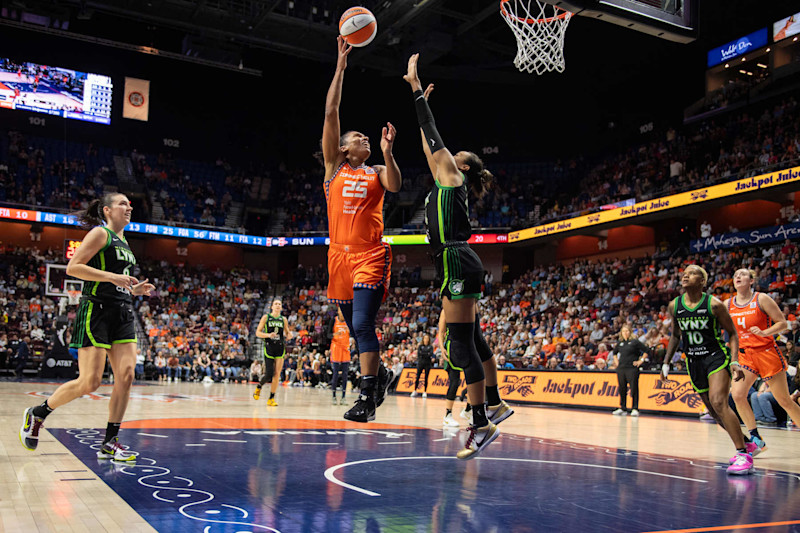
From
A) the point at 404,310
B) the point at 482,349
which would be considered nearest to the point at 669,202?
the point at 404,310

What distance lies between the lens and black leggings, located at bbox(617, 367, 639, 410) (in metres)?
14.3

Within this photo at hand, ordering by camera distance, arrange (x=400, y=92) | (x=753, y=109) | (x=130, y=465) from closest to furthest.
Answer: (x=130, y=465)
(x=753, y=109)
(x=400, y=92)

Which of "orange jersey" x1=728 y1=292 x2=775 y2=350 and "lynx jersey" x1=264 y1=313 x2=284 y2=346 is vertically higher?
"orange jersey" x1=728 y1=292 x2=775 y2=350

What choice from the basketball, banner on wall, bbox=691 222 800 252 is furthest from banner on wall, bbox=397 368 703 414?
the basketball

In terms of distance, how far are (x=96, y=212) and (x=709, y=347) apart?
5.62 metres

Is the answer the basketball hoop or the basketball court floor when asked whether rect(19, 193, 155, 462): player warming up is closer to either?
the basketball court floor

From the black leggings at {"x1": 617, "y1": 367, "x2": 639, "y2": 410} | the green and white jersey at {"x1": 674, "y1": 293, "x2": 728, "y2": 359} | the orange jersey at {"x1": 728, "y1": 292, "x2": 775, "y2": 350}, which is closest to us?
the green and white jersey at {"x1": 674, "y1": 293, "x2": 728, "y2": 359}

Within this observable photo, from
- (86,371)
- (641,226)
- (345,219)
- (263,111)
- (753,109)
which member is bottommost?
(86,371)

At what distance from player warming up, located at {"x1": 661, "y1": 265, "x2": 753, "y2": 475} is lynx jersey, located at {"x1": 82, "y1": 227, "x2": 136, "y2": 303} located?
4.77 metres

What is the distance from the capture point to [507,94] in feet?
111

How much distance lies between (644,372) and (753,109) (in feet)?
50.8

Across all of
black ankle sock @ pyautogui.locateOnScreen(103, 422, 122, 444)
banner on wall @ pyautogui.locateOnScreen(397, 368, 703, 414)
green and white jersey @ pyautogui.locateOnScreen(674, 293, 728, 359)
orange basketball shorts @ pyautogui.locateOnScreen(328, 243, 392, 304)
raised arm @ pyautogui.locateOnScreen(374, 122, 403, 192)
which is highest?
raised arm @ pyautogui.locateOnScreen(374, 122, 403, 192)

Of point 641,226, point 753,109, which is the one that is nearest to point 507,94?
point 641,226

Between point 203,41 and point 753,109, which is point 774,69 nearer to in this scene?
point 753,109
